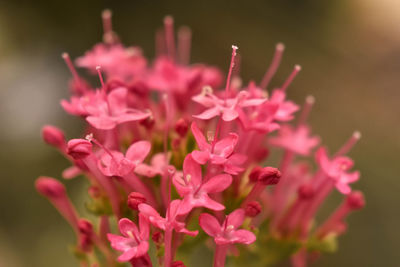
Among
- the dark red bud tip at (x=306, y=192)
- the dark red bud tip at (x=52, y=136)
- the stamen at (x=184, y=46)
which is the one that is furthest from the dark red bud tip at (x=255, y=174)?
the stamen at (x=184, y=46)

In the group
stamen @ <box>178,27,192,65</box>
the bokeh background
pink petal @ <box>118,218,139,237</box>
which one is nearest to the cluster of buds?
pink petal @ <box>118,218,139,237</box>

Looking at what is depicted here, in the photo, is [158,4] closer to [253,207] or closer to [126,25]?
[126,25]

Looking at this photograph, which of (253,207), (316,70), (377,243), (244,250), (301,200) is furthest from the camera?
(316,70)

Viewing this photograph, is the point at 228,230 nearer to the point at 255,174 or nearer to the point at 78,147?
the point at 255,174

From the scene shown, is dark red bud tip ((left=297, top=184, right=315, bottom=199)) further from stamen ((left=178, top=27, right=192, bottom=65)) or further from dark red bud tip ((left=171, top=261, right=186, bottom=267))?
stamen ((left=178, top=27, right=192, bottom=65))

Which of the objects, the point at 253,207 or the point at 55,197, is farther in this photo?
the point at 55,197

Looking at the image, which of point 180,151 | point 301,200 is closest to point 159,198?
point 180,151

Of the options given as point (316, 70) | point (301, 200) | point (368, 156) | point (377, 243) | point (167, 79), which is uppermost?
point (316, 70)
